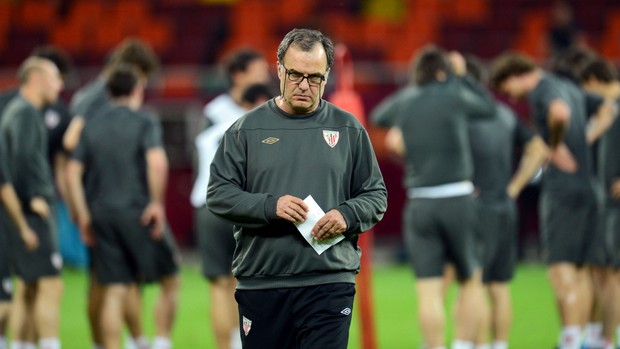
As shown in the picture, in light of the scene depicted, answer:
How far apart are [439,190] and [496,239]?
1.08 meters

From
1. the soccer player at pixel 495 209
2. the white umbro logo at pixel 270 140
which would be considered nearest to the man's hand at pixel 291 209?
the white umbro logo at pixel 270 140

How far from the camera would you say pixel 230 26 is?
20.6 metres

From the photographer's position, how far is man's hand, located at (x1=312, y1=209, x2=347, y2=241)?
5.31m

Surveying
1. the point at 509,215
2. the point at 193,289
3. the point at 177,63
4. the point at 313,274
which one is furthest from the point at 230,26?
the point at 313,274

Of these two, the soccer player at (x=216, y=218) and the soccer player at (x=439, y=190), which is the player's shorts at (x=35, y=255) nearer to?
the soccer player at (x=216, y=218)

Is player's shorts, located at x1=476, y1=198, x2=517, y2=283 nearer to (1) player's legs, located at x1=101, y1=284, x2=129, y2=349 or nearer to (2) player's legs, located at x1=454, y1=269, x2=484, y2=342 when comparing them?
(2) player's legs, located at x1=454, y1=269, x2=484, y2=342

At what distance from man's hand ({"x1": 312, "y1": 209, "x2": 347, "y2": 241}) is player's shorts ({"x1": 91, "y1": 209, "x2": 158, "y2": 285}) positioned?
11.9 ft

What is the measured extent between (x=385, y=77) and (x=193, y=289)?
210 inches

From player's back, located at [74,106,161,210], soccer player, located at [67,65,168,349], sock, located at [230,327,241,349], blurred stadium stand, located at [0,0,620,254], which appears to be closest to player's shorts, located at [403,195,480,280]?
sock, located at [230,327,241,349]

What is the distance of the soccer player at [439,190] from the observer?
8492 millimetres

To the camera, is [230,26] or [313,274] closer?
[313,274]

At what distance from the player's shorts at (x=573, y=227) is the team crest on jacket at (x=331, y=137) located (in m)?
4.59

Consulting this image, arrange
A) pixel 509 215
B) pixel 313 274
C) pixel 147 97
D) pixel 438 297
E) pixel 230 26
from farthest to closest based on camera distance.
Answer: pixel 230 26 → pixel 147 97 → pixel 509 215 → pixel 438 297 → pixel 313 274

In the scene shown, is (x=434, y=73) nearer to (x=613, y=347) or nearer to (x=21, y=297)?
(x=613, y=347)
